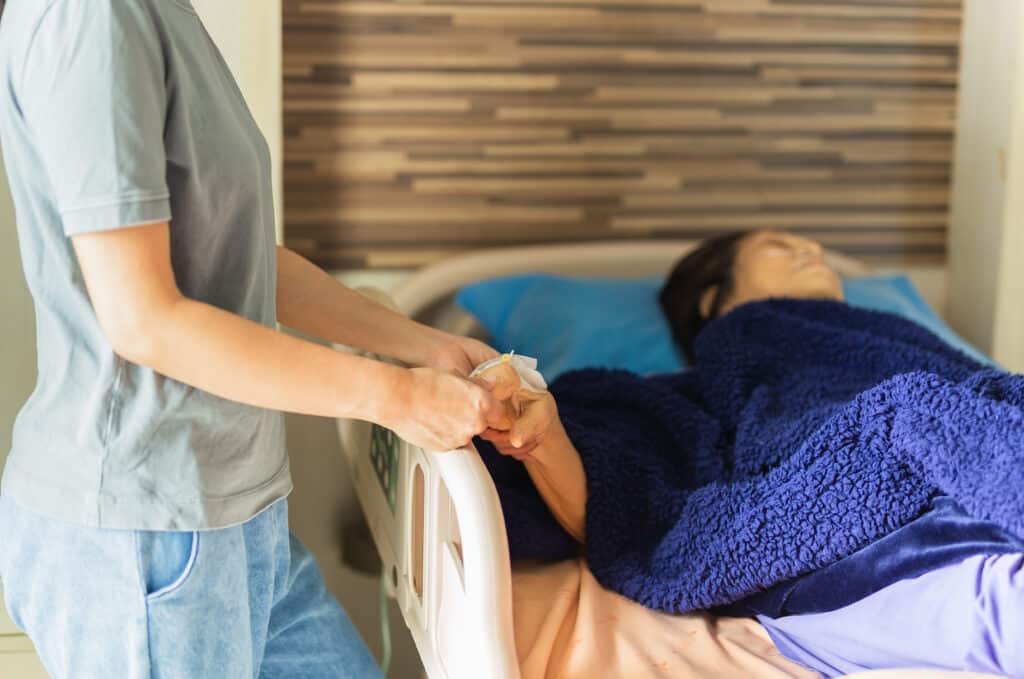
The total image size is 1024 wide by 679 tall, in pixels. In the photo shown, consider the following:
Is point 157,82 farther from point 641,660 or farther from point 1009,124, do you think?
point 1009,124

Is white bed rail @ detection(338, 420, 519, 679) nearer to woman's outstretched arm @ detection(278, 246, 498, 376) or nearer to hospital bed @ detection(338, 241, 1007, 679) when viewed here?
hospital bed @ detection(338, 241, 1007, 679)

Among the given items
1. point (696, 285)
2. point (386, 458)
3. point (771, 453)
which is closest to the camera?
point (771, 453)

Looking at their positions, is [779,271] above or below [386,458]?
above

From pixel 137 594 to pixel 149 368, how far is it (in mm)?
198

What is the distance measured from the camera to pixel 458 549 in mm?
1210

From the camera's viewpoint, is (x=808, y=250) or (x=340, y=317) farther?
(x=808, y=250)

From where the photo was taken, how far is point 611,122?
2.26m

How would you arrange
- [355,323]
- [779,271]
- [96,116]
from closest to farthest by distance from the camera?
[96,116], [355,323], [779,271]

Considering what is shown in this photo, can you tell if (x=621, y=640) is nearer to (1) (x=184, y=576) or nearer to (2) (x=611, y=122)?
(1) (x=184, y=576)

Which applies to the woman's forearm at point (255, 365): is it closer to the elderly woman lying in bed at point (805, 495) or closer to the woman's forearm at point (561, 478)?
the elderly woman lying in bed at point (805, 495)

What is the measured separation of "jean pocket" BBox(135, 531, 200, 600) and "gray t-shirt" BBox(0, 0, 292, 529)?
2 cm

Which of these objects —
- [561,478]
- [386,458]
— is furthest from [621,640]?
[386,458]

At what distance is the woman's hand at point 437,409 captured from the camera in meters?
0.98

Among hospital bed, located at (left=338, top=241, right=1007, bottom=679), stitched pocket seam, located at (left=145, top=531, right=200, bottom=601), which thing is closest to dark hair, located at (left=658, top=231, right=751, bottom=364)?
hospital bed, located at (left=338, top=241, right=1007, bottom=679)
